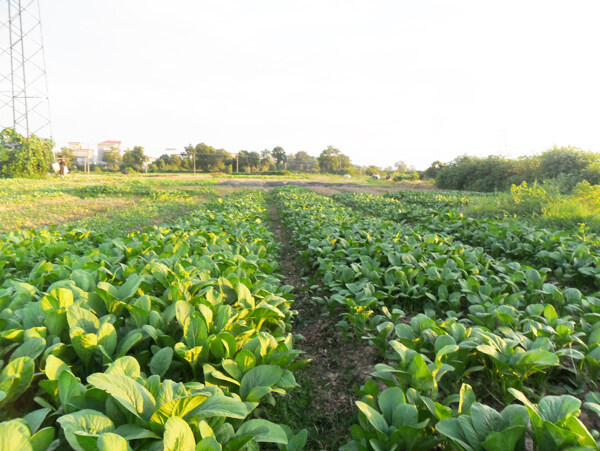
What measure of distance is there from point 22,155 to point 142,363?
35.3 m

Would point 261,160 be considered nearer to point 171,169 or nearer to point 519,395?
point 171,169

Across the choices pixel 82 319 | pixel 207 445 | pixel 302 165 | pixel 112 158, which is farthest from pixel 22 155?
pixel 302 165

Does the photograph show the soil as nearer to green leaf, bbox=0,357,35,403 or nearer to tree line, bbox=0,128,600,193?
tree line, bbox=0,128,600,193

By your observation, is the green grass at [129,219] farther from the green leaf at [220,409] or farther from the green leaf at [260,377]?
the green leaf at [220,409]

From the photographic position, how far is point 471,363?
2.18 metres

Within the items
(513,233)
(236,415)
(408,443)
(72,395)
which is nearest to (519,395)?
(408,443)

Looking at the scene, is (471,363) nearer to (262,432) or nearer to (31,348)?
A: (262,432)

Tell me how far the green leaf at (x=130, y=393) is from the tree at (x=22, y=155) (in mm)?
35294

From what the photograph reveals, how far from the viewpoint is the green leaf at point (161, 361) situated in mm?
1575

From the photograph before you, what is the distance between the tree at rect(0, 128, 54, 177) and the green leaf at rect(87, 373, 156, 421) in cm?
3529

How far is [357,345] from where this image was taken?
3018mm

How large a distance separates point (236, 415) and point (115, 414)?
1.61ft

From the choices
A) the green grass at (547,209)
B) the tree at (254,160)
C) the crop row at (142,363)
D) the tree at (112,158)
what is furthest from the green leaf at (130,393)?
the tree at (112,158)

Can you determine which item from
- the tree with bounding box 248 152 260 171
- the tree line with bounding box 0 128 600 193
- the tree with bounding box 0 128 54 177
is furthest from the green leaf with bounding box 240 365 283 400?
the tree with bounding box 248 152 260 171
